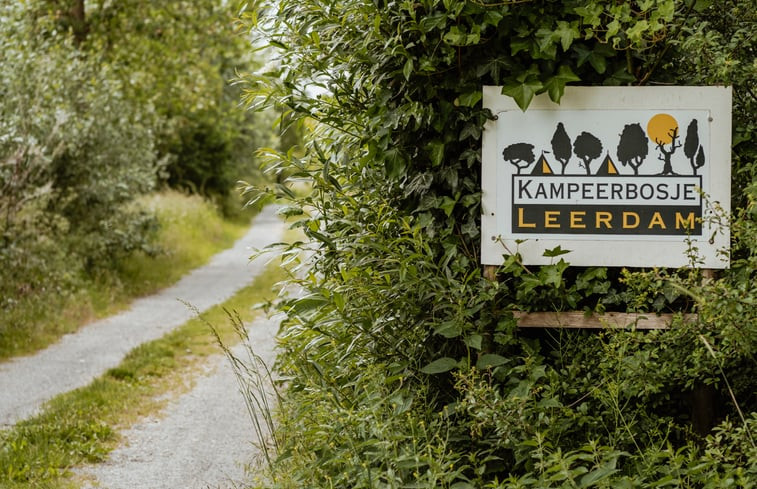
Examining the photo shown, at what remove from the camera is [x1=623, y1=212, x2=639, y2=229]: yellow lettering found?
418cm

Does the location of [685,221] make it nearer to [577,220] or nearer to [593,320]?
[577,220]

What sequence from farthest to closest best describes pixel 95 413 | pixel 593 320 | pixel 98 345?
pixel 98 345
pixel 95 413
pixel 593 320

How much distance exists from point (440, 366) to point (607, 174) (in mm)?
1301

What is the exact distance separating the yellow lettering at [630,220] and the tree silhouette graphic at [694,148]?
0.37 m

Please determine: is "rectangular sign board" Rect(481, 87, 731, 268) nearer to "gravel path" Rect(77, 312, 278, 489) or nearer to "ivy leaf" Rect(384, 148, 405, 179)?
"ivy leaf" Rect(384, 148, 405, 179)

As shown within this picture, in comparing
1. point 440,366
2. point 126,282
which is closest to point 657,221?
point 440,366

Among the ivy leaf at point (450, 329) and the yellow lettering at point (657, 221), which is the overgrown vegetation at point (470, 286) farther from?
the yellow lettering at point (657, 221)

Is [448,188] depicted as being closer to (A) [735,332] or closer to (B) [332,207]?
(B) [332,207]

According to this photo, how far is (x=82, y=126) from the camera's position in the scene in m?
13.7

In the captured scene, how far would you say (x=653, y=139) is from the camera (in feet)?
13.8

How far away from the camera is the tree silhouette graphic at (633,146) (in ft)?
13.8

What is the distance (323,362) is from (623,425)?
5.33 ft

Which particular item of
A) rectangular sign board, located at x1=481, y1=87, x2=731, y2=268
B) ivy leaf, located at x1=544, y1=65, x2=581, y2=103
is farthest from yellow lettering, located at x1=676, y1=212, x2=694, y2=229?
ivy leaf, located at x1=544, y1=65, x2=581, y2=103

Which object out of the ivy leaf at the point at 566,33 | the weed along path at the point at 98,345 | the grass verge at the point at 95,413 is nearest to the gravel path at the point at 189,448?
the grass verge at the point at 95,413
